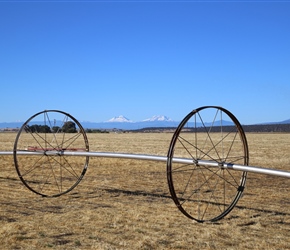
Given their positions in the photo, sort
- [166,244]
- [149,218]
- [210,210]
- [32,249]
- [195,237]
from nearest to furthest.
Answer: [32,249] < [166,244] < [195,237] < [149,218] < [210,210]

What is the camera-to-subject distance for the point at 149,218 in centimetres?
998

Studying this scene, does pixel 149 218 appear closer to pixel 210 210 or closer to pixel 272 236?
pixel 210 210

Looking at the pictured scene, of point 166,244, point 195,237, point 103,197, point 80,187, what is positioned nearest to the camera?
point 166,244

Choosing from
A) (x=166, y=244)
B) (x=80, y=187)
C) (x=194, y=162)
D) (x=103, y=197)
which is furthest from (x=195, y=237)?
(x=80, y=187)

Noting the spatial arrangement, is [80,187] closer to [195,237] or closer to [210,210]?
[210,210]

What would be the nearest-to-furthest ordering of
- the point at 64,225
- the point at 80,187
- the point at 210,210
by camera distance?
the point at 64,225
the point at 210,210
the point at 80,187

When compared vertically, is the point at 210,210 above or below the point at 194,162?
below

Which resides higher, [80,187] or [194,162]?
[194,162]

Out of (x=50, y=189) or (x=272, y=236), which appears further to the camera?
(x=50, y=189)

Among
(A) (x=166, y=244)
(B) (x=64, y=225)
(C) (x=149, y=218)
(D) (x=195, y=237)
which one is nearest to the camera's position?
(A) (x=166, y=244)

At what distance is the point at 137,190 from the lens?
47.5 ft

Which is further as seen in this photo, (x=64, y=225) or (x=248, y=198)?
(x=248, y=198)

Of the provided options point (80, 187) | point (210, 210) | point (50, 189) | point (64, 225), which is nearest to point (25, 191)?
point (50, 189)

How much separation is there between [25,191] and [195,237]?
24.2 feet
